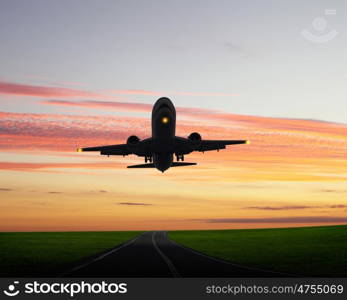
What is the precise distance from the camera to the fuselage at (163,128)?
52031mm

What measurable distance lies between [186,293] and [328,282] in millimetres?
8872

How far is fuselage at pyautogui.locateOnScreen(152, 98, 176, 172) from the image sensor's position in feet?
171

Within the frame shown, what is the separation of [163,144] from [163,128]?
3777mm

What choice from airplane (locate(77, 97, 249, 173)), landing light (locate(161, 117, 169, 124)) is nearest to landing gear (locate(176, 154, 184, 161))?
airplane (locate(77, 97, 249, 173))

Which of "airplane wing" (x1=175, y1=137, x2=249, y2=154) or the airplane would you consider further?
"airplane wing" (x1=175, y1=137, x2=249, y2=154)

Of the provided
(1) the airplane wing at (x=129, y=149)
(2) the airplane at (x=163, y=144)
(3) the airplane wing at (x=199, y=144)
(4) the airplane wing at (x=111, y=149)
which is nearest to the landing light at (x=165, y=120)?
(2) the airplane at (x=163, y=144)

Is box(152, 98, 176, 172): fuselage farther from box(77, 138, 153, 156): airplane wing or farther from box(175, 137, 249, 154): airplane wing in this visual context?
box(175, 137, 249, 154): airplane wing

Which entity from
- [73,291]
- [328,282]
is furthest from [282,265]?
[73,291]

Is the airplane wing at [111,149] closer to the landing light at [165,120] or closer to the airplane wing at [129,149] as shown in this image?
the airplane wing at [129,149]

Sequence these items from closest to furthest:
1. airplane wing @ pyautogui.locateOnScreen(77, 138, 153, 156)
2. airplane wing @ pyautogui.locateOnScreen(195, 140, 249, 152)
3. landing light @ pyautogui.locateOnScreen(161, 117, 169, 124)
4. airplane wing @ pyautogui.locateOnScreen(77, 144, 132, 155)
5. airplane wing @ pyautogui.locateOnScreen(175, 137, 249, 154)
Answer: landing light @ pyautogui.locateOnScreen(161, 117, 169, 124) < airplane wing @ pyautogui.locateOnScreen(77, 138, 153, 156) < airplane wing @ pyautogui.locateOnScreen(175, 137, 249, 154) < airplane wing @ pyautogui.locateOnScreen(195, 140, 249, 152) < airplane wing @ pyautogui.locateOnScreen(77, 144, 132, 155)

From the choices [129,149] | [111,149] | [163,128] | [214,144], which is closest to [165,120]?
[163,128]

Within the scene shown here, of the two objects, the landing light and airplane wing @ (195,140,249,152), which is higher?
airplane wing @ (195,140,249,152)

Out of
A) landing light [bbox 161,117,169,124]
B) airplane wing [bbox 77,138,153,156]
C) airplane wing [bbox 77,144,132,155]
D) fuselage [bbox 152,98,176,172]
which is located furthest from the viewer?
airplane wing [bbox 77,144,132,155]

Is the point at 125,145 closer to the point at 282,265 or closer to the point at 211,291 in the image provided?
the point at 282,265
